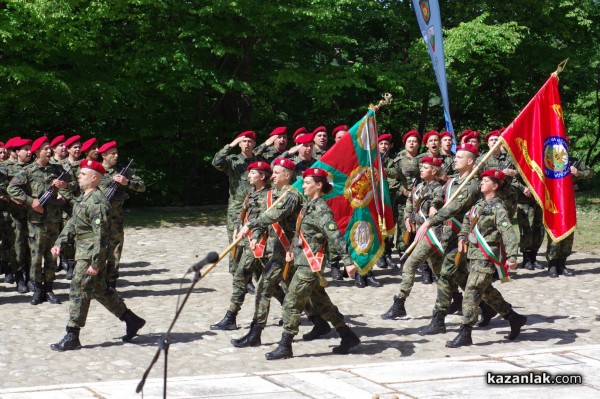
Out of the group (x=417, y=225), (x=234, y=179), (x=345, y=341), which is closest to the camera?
(x=345, y=341)

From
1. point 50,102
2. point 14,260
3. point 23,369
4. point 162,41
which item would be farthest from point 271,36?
point 23,369

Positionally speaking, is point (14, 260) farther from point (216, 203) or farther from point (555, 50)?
point (555, 50)

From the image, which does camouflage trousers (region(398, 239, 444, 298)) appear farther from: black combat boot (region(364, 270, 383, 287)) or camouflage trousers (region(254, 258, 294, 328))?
black combat boot (region(364, 270, 383, 287))

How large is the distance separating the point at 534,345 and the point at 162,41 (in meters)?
14.2

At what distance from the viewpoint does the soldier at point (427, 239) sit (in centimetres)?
1170

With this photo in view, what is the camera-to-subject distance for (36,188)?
44.2 feet

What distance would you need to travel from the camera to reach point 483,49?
79.7ft

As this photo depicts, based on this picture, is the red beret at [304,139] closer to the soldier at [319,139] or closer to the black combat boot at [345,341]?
the soldier at [319,139]

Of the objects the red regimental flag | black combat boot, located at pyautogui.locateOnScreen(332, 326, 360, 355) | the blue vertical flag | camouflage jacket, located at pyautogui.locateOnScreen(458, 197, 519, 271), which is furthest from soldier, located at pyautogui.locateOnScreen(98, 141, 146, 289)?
the blue vertical flag

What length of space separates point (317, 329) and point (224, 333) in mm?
1016

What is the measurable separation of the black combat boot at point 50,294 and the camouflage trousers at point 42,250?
0.21 feet

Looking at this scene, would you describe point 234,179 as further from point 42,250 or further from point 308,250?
point 308,250

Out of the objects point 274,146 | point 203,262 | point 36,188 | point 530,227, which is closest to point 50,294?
point 36,188

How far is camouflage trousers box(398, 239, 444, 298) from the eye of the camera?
11727mm
